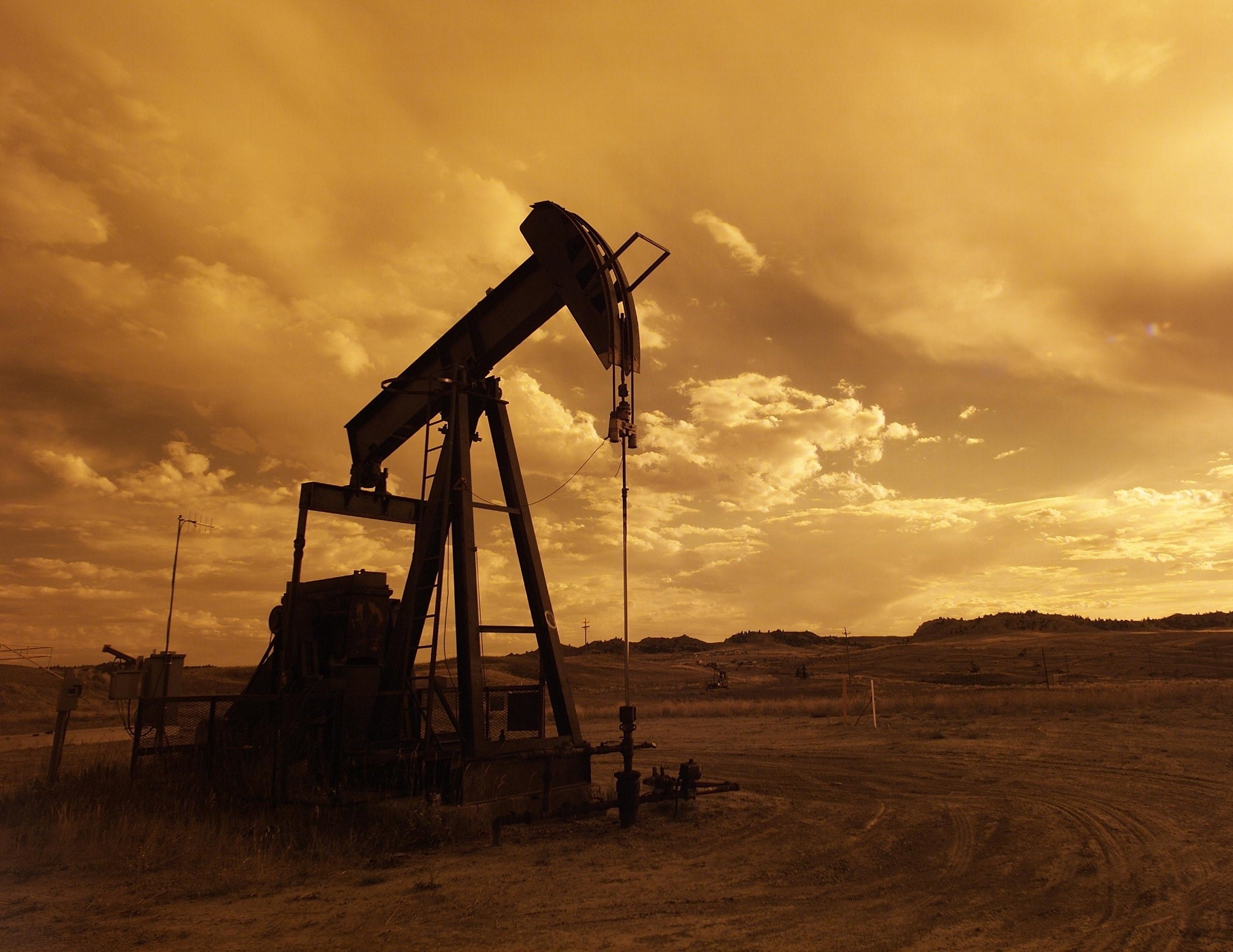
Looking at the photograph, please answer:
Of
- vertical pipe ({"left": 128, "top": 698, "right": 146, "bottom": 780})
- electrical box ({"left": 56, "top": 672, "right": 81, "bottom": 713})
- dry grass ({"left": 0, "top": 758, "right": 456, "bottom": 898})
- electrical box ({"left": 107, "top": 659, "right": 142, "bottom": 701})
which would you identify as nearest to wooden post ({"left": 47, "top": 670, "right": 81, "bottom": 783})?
electrical box ({"left": 56, "top": 672, "right": 81, "bottom": 713})

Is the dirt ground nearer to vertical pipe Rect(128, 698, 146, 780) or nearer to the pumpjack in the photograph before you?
the pumpjack

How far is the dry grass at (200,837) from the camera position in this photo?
639 cm

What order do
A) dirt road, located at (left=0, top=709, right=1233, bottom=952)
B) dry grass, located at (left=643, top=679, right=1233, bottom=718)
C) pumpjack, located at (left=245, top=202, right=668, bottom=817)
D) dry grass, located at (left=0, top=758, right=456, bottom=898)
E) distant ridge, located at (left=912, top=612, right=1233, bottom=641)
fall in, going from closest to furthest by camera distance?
dirt road, located at (left=0, top=709, right=1233, bottom=952), dry grass, located at (left=0, top=758, right=456, bottom=898), pumpjack, located at (left=245, top=202, right=668, bottom=817), dry grass, located at (left=643, top=679, right=1233, bottom=718), distant ridge, located at (left=912, top=612, right=1233, bottom=641)

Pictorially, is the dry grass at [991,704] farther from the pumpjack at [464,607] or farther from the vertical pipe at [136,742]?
the vertical pipe at [136,742]

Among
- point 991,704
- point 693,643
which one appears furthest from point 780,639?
point 991,704

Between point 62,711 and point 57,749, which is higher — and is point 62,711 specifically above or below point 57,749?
above

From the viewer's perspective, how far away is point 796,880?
6074mm

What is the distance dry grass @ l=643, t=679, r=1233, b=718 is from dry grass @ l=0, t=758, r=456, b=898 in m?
15.5

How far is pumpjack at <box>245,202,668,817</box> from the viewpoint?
317 inches

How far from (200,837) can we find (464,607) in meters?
3.05

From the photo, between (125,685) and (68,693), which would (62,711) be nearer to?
(68,693)

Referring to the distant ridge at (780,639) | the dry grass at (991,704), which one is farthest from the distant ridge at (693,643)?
the dry grass at (991,704)

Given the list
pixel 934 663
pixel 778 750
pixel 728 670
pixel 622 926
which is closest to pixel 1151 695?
pixel 778 750

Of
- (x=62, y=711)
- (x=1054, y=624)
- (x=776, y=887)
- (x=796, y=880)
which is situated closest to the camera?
(x=776, y=887)
